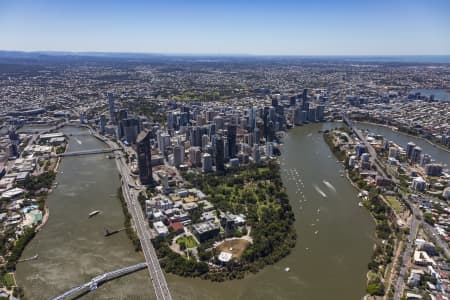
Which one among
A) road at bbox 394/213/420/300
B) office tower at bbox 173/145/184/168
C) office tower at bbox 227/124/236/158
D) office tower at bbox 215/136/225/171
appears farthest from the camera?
office tower at bbox 227/124/236/158

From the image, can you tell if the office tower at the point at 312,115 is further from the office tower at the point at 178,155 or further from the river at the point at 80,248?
the river at the point at 80,248

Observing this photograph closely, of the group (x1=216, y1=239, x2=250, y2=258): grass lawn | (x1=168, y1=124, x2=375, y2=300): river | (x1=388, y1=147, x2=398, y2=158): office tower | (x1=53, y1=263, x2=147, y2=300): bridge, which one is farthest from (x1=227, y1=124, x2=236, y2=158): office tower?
(x1=53, y1=263, x2=147, y2=300): bridge

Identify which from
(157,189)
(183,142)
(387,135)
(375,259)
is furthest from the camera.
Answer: (387,135)

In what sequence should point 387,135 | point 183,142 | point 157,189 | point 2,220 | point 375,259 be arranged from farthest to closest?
point 387,135 → point 183,142 → point 157,189 → point 2,220 → point 375,259

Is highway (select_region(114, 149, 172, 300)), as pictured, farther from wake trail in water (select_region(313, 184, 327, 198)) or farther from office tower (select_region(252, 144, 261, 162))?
wake trail in water (select_region(313, 184, 327, 198))

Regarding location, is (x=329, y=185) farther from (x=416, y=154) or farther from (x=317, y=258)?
(x=416, y=154)

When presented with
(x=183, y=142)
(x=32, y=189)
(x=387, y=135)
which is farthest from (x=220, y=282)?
(x=387, y=135)

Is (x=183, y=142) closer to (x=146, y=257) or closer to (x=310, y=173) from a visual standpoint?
(x=310, y=173)
